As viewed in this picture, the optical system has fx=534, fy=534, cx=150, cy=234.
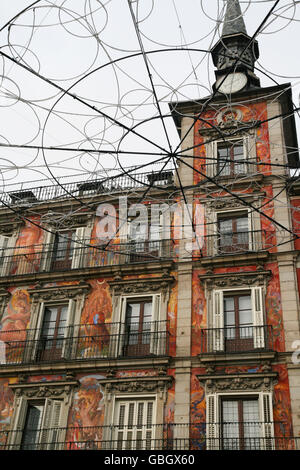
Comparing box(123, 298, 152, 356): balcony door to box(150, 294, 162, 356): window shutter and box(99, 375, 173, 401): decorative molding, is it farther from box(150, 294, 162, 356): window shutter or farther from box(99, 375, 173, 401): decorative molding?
box(99, 375, 173, 401): decorative molding

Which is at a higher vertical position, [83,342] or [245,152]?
[245,152]

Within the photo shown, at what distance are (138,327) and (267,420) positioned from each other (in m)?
5.69

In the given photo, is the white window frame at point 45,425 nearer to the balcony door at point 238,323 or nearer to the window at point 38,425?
the window at point 38,425

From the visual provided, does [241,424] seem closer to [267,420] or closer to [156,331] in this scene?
[267,420]

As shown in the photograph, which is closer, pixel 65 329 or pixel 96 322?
pixel 96 322

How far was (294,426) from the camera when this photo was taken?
52.2ft

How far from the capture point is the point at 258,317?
59.5 feet

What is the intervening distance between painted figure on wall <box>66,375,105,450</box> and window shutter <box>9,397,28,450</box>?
5.87 ft

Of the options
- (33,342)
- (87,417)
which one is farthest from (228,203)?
(87,417)

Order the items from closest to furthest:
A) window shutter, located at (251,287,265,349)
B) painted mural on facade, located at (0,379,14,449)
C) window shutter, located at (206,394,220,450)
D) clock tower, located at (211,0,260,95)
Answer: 1. window shutter, located at (206,394,220,450)
2. window shutter, located at (251,287,265,349)
3. painted mural on facade, located at (0,379,14,449)
4. clock tower, located at (211,0,260,95)

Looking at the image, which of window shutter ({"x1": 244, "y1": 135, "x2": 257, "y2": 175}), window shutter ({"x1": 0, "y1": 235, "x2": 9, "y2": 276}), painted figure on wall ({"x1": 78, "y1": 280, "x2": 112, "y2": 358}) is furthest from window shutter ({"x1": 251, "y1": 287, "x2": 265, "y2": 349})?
window shutter ({"x1": 0, "y1": 235, "x2": 9, "y2": 276})

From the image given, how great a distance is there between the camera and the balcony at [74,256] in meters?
21.1

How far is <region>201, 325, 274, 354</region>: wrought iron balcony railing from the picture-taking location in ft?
57.7
